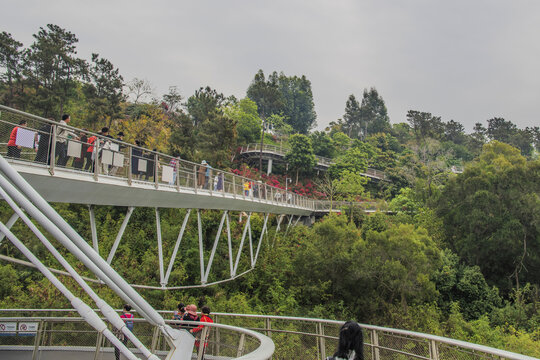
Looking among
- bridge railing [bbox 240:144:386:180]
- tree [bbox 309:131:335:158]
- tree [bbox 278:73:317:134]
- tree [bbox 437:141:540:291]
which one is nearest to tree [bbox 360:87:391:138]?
tree [bbox 278:73:317:134]

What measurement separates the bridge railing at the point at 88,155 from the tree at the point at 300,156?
38241 mm

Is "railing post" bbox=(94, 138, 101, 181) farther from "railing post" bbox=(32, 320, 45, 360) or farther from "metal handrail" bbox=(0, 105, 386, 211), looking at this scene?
"railing post" bbox=(32, 320, 45, 360)

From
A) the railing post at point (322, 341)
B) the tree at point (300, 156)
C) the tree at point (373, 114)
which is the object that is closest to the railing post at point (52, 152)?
the railing post at point (322, 341)

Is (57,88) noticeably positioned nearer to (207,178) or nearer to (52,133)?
(207,178)

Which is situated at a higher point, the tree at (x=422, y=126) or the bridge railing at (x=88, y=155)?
→ the tree at (x=422, y=126)

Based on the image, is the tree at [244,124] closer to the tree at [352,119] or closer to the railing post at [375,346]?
the tree at [352,119]

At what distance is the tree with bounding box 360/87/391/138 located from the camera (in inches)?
3497

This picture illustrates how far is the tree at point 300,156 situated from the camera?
5041 centimetres

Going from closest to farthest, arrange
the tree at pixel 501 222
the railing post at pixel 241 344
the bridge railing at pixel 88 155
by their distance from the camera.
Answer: the railing post at pixel 241 344 → the bridge railing at pixel 88 155 → the tree at pixel 501 222

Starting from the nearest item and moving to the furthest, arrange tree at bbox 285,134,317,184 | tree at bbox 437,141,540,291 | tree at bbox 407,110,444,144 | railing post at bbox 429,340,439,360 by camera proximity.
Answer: railing post at bbox 429,340,439,360
tree at bbox 437,141,540,291
tree at bbox 285,134,317,184
tree at bbox 407,110,444,144

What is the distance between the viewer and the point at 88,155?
23.0 ft

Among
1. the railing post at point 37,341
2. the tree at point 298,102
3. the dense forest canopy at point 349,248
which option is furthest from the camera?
the tree at point 298,102

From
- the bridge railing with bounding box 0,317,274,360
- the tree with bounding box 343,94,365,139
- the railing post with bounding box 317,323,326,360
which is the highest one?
the tree with bounding box 343,94,365,139

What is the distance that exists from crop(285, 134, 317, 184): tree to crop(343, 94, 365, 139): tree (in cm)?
4409
